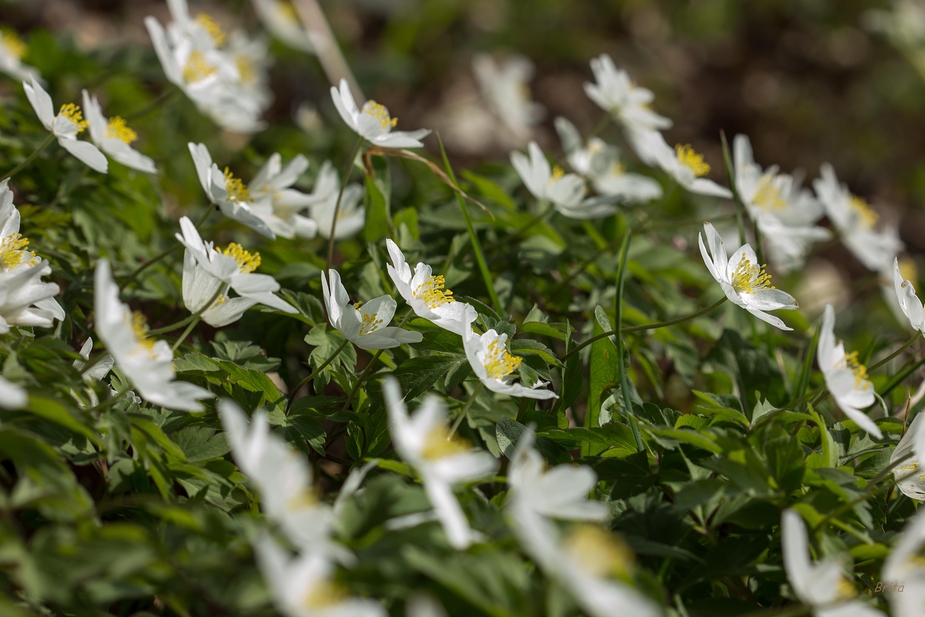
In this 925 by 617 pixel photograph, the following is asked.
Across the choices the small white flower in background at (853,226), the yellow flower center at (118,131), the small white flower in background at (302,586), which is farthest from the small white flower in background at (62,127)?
the small white flower in background at (853,226)

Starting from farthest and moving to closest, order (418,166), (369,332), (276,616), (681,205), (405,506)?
(681,205) < (418,166) < (369,332) < (405,506) < (276,616)

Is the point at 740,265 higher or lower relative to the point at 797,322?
higher

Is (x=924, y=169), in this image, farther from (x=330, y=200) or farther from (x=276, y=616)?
(x=276, y=616)

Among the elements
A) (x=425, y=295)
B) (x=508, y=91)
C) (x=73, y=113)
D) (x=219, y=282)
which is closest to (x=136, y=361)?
(x=219, y=282)

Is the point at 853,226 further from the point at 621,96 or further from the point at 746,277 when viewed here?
the point at 746,277

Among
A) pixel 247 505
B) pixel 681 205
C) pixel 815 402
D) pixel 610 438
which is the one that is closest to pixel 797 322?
pixel 815 402

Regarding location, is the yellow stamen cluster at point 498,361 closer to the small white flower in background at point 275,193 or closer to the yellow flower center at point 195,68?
the small white flower in background at point 275,193

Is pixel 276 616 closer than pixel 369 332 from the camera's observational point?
Yes

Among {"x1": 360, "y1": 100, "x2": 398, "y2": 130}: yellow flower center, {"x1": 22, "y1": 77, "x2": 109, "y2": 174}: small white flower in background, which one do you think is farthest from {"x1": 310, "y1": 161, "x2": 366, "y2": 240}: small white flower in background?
{"x1": 22, "y1": 77, "x2": 109, "y2": 174}: small white flower in background
